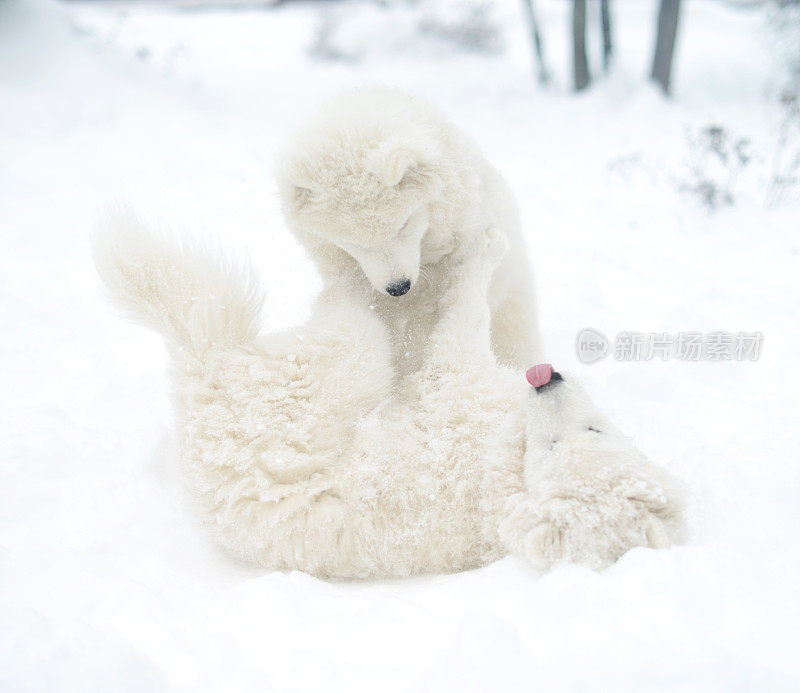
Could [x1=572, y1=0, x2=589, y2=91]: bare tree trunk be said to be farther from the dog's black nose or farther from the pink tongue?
the pink tongue

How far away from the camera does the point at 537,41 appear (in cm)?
1014

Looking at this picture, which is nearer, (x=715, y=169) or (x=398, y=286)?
(x=398, y=286)

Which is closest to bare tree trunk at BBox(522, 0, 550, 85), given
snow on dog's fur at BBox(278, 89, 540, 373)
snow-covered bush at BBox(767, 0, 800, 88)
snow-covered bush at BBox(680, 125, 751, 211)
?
snow-covered bush at BBox(767, 0, 800, 88)

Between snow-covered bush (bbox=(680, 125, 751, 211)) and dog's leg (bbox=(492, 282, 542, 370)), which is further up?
dog's leg (bbox=(492, 282, 542, 370))

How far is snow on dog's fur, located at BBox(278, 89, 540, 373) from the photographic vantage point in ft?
7.71

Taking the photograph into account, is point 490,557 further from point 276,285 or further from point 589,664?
point 276,285

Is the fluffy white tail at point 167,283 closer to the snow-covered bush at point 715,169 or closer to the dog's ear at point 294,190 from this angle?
the dog's ear at point 294,190

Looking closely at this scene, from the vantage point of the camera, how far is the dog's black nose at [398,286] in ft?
8.11

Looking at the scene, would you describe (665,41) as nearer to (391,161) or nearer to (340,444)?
(391,161)

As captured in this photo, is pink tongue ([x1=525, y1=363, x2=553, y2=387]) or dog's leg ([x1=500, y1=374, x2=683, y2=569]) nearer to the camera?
dog's leg ([x1=500, y1=374, x2=683, y2=569])

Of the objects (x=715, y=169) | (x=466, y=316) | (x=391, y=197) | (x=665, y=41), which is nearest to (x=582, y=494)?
(x=466, y=316)

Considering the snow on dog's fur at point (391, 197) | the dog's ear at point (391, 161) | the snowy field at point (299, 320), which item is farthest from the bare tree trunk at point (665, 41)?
the dog's ear at point (391, 161)

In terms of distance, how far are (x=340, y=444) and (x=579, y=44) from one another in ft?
31.4

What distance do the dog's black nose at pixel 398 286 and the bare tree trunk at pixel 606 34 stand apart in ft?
30.4
